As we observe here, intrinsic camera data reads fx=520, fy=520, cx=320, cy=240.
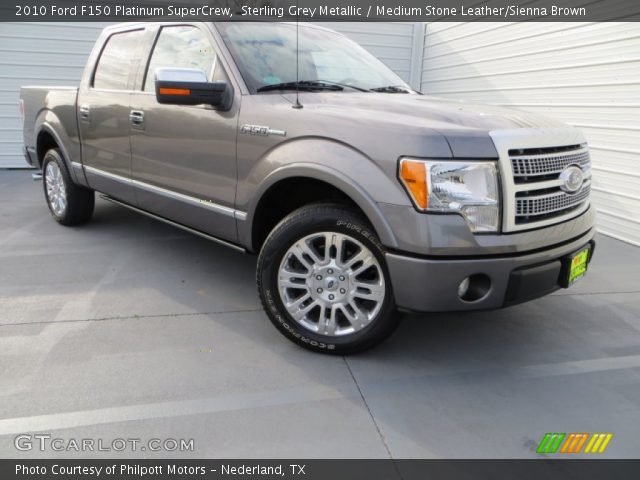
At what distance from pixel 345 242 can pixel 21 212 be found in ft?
16.6

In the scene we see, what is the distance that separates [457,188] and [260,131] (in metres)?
1.23

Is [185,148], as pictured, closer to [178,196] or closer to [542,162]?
[178,196]

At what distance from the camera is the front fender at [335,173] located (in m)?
2.51

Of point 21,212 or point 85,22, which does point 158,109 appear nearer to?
point 21,212

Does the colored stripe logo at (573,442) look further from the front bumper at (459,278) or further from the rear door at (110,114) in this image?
the rear door at (110,114)

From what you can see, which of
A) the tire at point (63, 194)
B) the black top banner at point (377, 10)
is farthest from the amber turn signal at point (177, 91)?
the tire at point (63, 194)

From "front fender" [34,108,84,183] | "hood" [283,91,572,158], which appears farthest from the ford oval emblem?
"front fender" [34,108,84,183]

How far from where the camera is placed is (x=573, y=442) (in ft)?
7.52

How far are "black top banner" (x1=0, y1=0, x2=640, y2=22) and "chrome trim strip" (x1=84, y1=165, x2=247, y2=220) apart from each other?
184cm

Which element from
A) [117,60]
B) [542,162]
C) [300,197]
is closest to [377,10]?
[117,60]

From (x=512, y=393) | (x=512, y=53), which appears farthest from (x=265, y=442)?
(x=512, y=53)

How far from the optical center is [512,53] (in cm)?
711

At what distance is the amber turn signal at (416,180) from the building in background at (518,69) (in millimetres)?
4005
